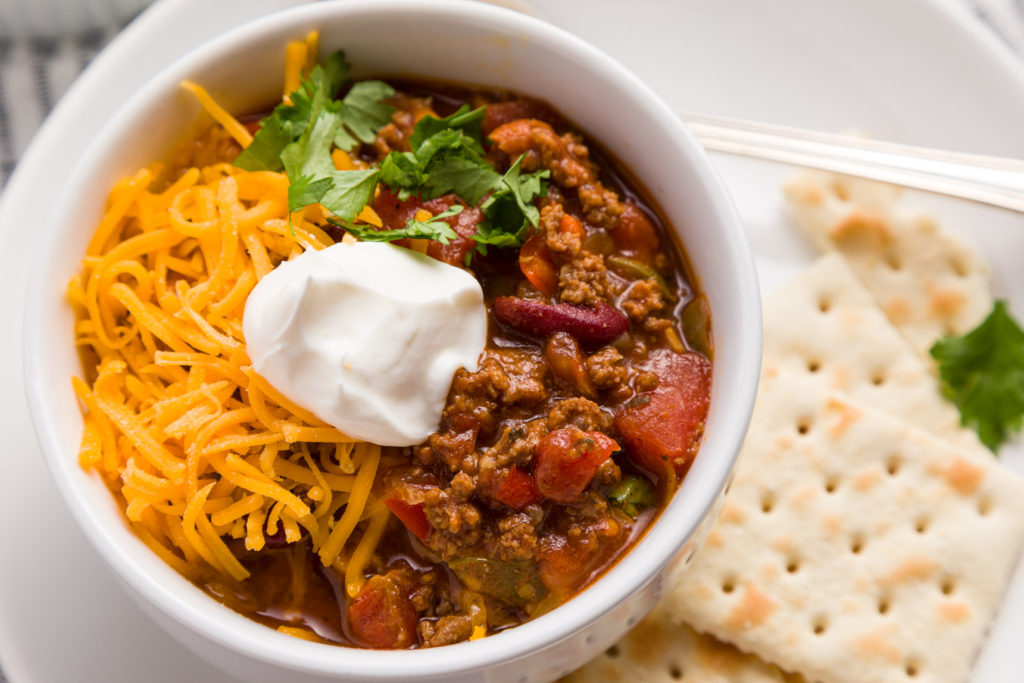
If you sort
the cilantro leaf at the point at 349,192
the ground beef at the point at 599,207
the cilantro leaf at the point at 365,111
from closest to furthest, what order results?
the cilantro leaf at the point at 349,192 < the ground beef at the point at 599,207 < the cilantro leaf at the point at 365,111

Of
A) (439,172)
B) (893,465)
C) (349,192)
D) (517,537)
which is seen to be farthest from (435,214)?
(893,465)

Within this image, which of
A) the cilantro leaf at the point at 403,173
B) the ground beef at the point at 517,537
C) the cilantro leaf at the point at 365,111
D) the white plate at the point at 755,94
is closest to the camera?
the ground beef at the point at 517,537

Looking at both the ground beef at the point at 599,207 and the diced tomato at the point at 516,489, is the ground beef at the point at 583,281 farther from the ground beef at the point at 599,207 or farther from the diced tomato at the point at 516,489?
the diced tomato at the point at 516,489

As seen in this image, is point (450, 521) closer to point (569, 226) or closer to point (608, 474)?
point (608, 474)

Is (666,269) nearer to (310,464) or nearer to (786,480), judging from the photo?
(786,480)

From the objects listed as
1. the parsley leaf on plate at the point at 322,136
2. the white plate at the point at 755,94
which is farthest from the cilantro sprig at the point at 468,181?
the white plate at the point at 755,94

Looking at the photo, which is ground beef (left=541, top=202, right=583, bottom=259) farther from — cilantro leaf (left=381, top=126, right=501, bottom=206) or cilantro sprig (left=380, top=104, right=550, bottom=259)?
cilantro leaf (left=381, top=126, right=501, bottom=206)

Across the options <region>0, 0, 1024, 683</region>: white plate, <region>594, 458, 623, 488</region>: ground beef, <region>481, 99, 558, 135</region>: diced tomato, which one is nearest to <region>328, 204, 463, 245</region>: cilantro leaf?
<region>481, 99, 558, 135</region>: diced tomato
